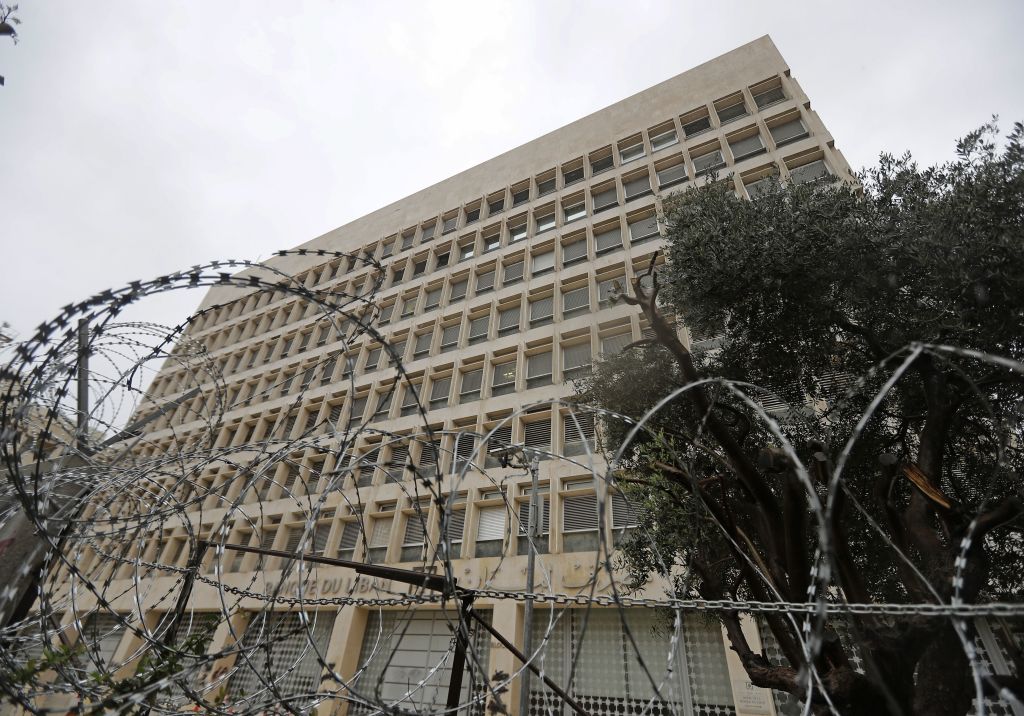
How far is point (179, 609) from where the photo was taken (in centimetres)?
519

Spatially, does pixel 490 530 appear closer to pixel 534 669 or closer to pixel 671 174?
pixel 534 669

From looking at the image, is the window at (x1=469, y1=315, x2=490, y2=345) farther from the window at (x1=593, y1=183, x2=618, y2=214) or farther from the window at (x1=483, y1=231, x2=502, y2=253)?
the window at (x1=593, y1=183, x2=618, y2=214)

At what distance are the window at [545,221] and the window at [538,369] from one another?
7131 mm

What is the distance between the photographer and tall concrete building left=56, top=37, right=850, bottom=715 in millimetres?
11969

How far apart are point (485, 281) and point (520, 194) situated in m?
5.80

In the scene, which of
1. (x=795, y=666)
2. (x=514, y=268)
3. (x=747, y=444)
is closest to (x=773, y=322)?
(x=747, y=444)

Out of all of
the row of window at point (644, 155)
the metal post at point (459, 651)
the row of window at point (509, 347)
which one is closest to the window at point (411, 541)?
the row of window at point (509, 347)

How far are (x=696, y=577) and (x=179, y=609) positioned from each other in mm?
6868

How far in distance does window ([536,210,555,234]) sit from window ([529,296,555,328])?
434cm

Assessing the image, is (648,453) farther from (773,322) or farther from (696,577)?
(773,322)

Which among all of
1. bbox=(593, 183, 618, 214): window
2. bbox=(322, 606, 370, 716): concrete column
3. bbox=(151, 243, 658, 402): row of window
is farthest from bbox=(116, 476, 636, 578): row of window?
bbox=(593, 183, 618, 214): window

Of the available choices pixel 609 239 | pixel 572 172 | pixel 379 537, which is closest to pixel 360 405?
pixel 379 537

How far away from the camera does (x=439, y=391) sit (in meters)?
19.9

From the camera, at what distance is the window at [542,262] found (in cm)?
2091
